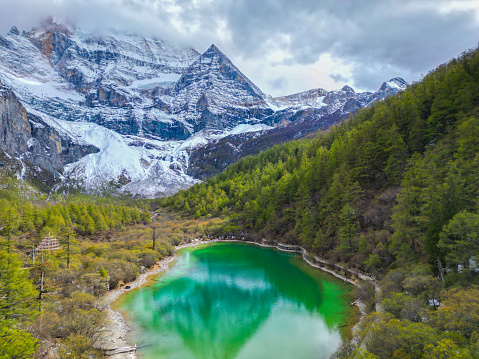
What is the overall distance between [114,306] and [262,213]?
5377 centimetres

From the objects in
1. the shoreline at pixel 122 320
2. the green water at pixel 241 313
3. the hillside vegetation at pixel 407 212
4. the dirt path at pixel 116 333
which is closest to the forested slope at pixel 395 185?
the hillside vegetation at pixel 407 212

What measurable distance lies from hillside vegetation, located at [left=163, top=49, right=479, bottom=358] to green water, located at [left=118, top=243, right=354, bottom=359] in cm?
605

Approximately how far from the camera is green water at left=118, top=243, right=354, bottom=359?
78.0 feet

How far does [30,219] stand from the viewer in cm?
7169

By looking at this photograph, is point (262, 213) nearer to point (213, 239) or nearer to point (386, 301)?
point (213, 239)

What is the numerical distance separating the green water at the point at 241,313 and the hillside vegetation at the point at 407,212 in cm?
605

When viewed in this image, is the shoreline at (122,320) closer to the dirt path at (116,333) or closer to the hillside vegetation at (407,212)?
the dirt path at (116,333)

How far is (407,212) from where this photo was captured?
2916 centimetres

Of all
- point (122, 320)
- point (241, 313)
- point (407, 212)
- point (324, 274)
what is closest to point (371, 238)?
point (324, 274)

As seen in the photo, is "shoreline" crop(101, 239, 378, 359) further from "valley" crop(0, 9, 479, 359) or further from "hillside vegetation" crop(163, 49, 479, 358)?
"hillside vegetation" crop(163, 49, 479, 358)

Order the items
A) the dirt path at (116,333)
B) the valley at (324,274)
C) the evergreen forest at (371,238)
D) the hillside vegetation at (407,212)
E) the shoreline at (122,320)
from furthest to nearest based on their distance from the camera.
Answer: the shoreline at (122,320), the dirt path at (116,333), the valley at (324,274), the evergreen forest at (371,238), the hillside vegetation at (407,212)

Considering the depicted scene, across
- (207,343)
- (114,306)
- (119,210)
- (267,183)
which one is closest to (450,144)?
(207,343)

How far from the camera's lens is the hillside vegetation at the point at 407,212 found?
1459 cm

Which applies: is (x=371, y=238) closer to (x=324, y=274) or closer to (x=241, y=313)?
(x=324, y=274)
